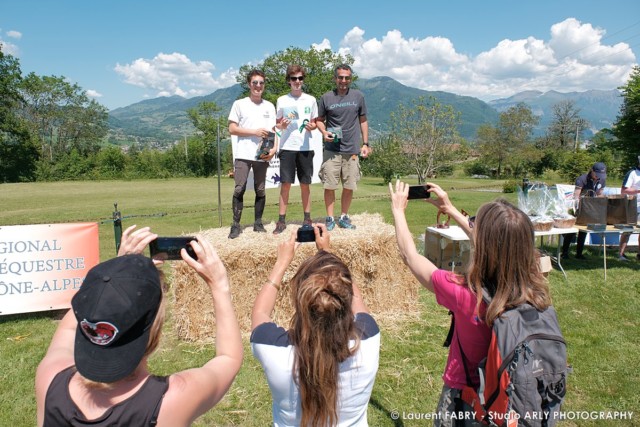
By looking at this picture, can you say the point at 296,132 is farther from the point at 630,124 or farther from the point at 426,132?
the point at 630,124

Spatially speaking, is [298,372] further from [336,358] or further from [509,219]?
[509,219]

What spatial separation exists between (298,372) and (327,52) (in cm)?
4700

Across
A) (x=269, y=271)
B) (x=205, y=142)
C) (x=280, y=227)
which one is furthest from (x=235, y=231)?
(x=205, y=142)

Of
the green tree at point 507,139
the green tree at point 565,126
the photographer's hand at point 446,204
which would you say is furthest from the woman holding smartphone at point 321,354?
the green tree at point 565,126

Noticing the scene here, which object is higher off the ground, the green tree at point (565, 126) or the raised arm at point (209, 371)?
the green tree at point (565, 126)

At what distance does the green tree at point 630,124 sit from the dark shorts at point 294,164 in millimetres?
32810

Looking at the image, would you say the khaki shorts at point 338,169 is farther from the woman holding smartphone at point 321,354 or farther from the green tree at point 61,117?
the green tree at point 61,117

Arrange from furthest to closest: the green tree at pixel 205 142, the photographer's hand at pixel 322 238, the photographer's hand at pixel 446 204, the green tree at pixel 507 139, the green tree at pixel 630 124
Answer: the green tree at pixel 507 139 → the green tree at pixel 205 142 → the green tree at pixel 630 124 → the photographer's hand at pixel 446 204 → the photographer's hand at pixel 322 238

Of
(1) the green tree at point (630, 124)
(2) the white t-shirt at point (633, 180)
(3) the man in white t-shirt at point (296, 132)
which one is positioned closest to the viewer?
(3) the man in white t-shirt at point (296, 132)

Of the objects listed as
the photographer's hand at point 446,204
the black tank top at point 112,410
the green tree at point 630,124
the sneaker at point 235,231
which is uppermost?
the green tree at point 630,124

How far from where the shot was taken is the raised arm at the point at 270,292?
181 centimetres

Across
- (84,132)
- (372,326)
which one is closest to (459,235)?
(372,326)

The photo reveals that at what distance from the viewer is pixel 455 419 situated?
205cm

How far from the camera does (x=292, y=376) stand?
5.21 feet
